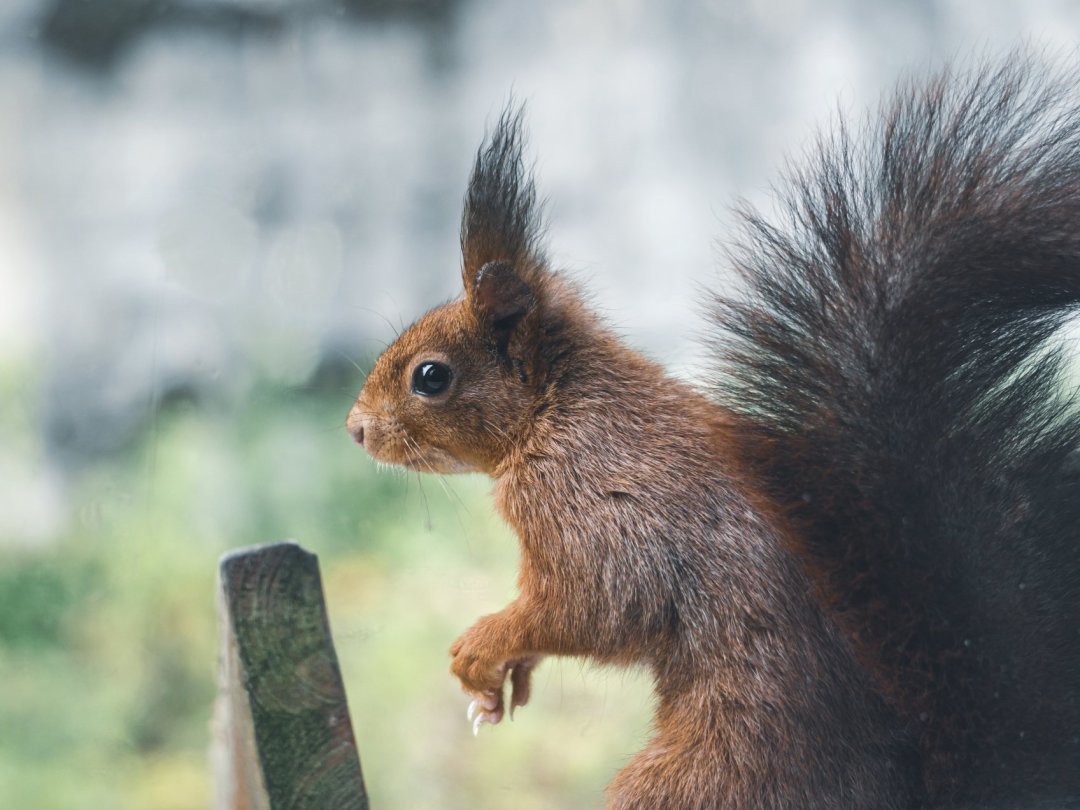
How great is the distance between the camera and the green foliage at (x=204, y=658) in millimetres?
2051

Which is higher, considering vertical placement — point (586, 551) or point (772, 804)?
point (586, 551)

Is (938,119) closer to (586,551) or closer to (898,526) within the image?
(898,526)

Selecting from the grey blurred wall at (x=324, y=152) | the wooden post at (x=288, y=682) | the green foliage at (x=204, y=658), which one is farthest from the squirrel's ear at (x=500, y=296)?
the grey blurred wall at (x=324, y=152)

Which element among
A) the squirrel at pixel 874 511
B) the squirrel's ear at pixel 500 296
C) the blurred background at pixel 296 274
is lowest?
the squirrel at pixel 874 511

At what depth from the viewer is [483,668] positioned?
1.12m

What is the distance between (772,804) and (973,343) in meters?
0.46

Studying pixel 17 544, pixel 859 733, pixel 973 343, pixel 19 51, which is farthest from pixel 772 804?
pixel 19 51

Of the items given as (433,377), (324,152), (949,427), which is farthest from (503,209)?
(324,152)

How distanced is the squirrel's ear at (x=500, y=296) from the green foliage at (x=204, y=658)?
78 cm

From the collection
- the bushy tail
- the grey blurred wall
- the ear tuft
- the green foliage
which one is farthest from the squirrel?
the grey blurred wall

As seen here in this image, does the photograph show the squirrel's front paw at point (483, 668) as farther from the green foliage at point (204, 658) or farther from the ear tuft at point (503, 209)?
the green foliage at point (204, 658)

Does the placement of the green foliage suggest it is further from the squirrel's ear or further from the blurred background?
the squirrel's ear

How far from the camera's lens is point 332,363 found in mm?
2455

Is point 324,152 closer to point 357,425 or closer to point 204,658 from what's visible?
point 204,658
